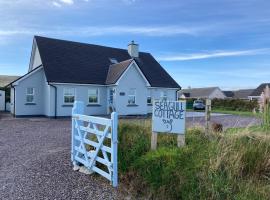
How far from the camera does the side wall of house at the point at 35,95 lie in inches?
894

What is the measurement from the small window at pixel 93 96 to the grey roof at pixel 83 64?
79 cm

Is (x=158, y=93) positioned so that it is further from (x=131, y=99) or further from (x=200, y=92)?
(x=200, y=92)

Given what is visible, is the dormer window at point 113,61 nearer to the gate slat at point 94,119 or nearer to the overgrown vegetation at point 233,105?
the overgrown vegetation at point 233,105

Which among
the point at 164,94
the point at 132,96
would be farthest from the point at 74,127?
the point at 164,94

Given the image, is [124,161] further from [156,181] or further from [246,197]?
[246,197]

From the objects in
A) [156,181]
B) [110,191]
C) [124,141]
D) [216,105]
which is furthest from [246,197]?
[216,105]

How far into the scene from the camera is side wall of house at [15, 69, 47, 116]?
22703 mm

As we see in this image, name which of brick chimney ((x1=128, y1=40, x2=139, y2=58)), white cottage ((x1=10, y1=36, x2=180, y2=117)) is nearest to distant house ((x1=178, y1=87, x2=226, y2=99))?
brick chimney ((x1=128, y1=40, x2=139, y2=58))

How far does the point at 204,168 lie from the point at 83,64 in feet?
73.0

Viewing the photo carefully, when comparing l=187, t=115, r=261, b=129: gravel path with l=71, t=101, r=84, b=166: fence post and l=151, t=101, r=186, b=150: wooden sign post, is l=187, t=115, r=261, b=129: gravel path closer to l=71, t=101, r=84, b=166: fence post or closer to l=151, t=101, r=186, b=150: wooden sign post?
l=151, t=101, r=186, b=150: wooden sign post

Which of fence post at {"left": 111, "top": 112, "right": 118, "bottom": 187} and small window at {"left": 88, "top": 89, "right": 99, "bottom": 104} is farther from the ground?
small window at {"left": 88, "top": 89, "right": 99, "bottom": 104}

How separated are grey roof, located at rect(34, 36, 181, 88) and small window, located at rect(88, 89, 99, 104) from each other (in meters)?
0.79

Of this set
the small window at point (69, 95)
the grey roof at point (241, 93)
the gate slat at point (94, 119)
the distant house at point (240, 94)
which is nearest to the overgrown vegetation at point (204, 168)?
the gate slat at point (94, 119)

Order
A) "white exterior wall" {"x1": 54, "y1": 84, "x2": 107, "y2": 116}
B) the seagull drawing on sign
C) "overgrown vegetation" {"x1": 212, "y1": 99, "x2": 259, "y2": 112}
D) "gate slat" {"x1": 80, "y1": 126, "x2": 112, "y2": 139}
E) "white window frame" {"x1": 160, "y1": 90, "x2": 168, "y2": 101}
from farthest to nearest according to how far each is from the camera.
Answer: "overgrown vegetation" {"x1": 212, "y1": 99, "x2": 259, "y2": 112}, "white window frame" {"x1": 160, "y1": 90, "x2": 168, "y2": 101}, "white exterior wall" {"x1": 54, "y1": 84, "x2": 107, "y2": 116}, the seagull drawing on sign, "gate slat" {"x1": 80, "y1": 126, "x2": 112, "y2": 139}
